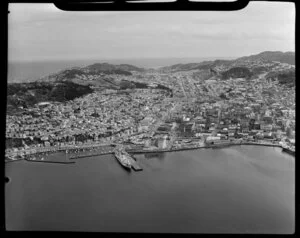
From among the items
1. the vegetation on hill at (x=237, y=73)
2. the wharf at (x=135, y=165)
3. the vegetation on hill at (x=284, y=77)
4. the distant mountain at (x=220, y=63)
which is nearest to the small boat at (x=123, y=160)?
the wharf at (x=135, y=165)

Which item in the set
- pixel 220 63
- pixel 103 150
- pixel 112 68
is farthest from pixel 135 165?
pixel 220 63

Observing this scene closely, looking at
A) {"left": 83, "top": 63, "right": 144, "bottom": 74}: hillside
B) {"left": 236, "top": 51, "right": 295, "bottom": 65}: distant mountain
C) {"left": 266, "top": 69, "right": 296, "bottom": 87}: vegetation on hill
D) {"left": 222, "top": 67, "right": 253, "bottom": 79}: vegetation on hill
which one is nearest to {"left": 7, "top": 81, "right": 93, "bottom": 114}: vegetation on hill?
{"left": 83, "top": 63, "right": 144, "bottom": 74}: hillside

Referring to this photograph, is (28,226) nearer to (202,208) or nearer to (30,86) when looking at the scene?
(30,86)

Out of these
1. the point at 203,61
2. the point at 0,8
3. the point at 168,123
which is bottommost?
the point at 168,123

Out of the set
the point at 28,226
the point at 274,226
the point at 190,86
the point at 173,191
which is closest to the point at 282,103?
the point at 190,86

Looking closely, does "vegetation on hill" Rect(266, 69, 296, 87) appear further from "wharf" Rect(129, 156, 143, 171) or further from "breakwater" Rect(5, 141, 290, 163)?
"wharf" Rect(129, 156, 143, 171)

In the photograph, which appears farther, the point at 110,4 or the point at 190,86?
the point at 190,86

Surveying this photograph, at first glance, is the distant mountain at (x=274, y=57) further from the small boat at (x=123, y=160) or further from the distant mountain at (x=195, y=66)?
the small boat at (x=123, y=160)

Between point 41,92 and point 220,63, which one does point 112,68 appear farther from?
point 220,63
